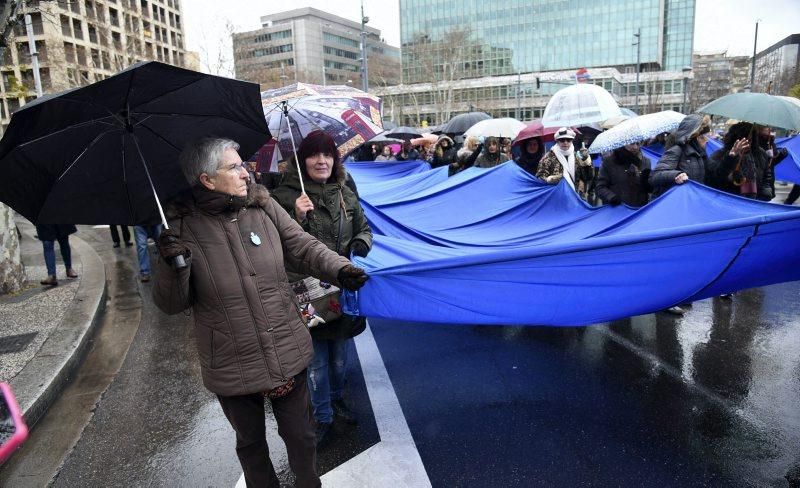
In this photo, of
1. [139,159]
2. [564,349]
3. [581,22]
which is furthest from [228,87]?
[581,22]

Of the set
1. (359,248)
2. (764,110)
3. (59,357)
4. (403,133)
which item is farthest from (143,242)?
(403,133)

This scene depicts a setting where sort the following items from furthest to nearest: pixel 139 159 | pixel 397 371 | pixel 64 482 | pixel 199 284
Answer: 1. pixel 397 371
2. pixel 64 482
3. pixel 139 159
4. pixel 199 284

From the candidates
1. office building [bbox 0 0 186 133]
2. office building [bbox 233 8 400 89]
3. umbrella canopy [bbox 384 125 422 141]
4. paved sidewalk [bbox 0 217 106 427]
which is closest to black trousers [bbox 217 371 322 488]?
paved sidewalk [bbox 0 217 106 427]

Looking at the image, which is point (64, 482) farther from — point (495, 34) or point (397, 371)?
point (495, 34)

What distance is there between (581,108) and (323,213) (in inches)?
197

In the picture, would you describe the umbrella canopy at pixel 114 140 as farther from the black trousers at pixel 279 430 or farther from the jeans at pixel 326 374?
the jeans at pixel 326 374

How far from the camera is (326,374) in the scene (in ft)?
10.6

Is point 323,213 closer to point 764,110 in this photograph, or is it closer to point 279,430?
point 279,430

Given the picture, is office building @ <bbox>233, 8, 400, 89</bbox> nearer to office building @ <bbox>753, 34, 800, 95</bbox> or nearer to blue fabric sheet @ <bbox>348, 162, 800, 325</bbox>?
office building @ <bbox>753, 34, 800, 95</bbox>

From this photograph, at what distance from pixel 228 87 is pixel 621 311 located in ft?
8.55

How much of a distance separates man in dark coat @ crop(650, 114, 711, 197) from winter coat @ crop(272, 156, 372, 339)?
11.9 ft

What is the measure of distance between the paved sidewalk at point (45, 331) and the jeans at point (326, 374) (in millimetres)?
2150

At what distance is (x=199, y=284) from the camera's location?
219cm

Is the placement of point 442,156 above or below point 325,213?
below
